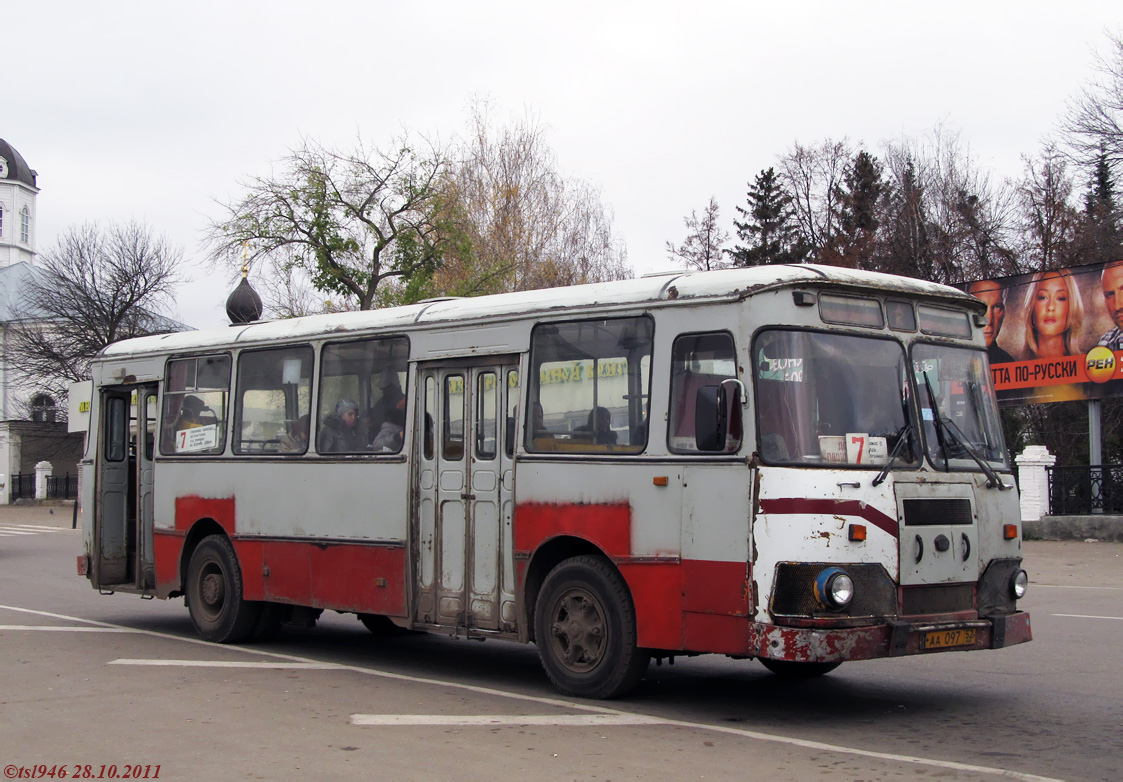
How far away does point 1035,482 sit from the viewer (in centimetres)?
2514

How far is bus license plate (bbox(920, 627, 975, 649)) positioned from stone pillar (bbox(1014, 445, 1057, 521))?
59.6 ft

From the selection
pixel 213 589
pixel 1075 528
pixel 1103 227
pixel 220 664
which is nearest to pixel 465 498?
pixel 220 664

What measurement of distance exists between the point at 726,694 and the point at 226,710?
358 cm

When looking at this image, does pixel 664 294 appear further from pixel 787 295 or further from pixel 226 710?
pixel 226 710

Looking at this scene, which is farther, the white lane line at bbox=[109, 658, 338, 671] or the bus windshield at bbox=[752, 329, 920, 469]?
the white lane line at bbox=[109, 658, 338, 671]

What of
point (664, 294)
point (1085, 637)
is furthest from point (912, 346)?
point (1085, 637)

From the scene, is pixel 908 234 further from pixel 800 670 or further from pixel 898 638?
pixel 898 638

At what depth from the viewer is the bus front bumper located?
7.47m

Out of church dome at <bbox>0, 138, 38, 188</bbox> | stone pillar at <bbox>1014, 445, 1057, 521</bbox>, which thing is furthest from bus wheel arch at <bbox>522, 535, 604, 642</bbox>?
church dome at <bbox>0, 138, 38, 188</bbox>

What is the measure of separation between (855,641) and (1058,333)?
790 inches

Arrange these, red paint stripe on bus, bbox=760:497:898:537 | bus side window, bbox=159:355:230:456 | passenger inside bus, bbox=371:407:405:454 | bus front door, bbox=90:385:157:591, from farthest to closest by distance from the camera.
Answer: bus front door, bbox=90:385:157:591, bus side window, bbox=159:355:230:456, passenger inside bus, bbox=371:407:405:454, red paint stripe on bus, bbox=760:497:898:537

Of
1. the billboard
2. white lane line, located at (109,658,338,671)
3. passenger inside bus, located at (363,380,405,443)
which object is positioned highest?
the billboard

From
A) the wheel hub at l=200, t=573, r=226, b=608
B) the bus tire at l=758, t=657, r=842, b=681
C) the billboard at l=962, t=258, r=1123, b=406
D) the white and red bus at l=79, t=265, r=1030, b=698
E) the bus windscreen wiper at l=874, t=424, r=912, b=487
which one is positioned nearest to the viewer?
the white and red bus at l=79, t=265, r=1030, b=698

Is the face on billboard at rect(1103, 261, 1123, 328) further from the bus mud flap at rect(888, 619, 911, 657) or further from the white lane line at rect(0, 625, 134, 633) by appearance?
the white lane line at rect(0, 625, 134, 633)
